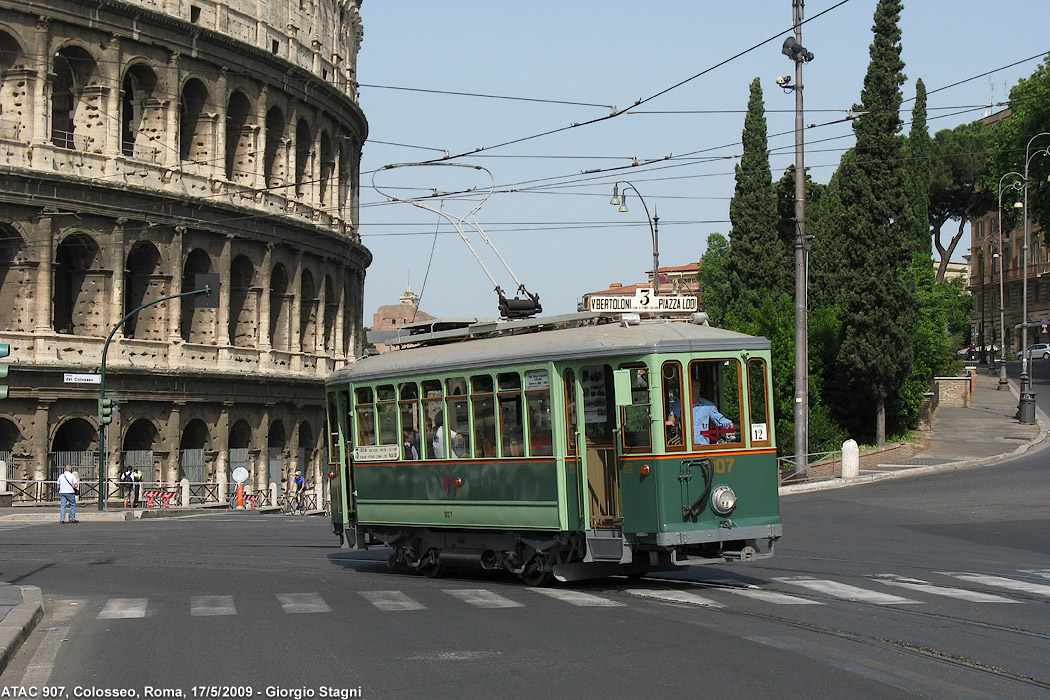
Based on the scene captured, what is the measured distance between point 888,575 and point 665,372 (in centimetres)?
407

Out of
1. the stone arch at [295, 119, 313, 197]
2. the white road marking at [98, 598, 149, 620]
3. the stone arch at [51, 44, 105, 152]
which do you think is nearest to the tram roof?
the white road marking at [98, 598, 149, 620]

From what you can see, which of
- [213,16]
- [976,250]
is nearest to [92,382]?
[213,16]

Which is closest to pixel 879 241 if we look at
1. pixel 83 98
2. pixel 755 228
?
pixel 755 228

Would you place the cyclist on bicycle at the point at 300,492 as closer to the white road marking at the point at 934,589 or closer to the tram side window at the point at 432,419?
the tram side window at the point at 432,419

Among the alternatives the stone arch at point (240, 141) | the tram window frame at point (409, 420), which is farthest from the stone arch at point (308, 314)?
the tram window frame at point (409, 420)

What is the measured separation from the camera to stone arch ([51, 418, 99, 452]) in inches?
1714

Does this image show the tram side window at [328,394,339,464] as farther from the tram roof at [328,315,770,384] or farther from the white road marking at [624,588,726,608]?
the white road marking at [624,588,726,608]

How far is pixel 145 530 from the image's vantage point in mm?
30391

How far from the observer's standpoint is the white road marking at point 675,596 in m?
13.5

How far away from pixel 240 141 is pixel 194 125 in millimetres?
2357

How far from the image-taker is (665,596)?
1426 centimetres

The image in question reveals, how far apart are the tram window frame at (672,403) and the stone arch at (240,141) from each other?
3679 cm

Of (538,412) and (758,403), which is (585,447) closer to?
(538,412)

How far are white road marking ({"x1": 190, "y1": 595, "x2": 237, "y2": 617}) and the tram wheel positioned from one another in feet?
11.2
